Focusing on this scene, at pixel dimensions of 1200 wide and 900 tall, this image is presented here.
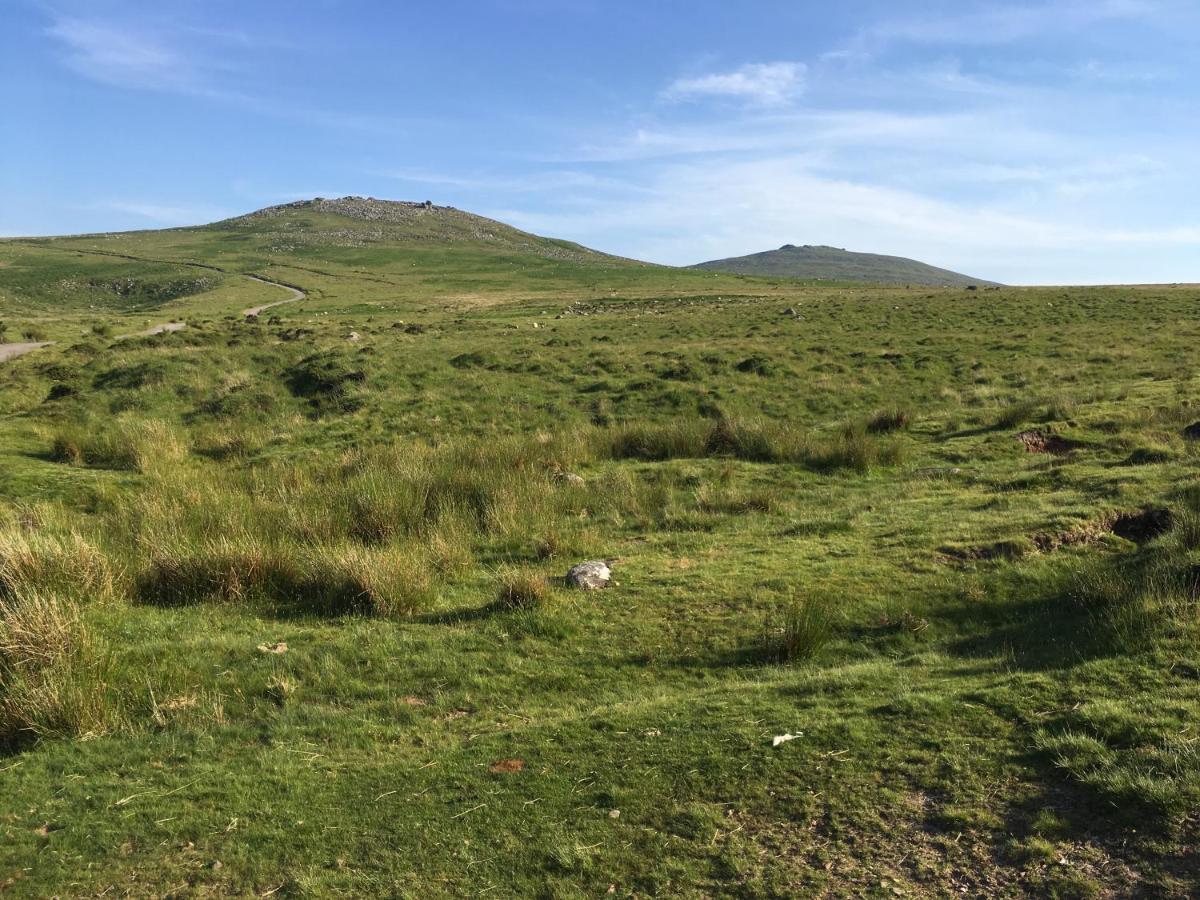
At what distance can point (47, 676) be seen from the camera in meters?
5.04


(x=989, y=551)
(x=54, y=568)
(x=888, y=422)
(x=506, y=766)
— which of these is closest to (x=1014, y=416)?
(x=888, y=422)

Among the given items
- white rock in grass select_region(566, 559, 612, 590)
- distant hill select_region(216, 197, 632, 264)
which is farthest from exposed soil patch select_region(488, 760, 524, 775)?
distant hill select_region(216, 197, 632, 264)

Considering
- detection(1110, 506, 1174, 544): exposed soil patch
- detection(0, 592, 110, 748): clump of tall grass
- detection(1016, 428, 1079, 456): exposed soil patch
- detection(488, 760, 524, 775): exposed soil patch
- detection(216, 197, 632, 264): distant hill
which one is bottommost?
detection(488, 760, 524, 775): exposed soil patch

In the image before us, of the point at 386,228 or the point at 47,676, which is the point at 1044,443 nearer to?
the point at 47,676

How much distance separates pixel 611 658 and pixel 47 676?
3931 mm

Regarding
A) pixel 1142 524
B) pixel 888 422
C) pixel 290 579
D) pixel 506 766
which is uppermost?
pixel 888 422

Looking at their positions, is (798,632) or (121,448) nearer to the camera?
(798,632)

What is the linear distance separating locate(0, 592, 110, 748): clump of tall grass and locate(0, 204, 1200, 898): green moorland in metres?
0.02

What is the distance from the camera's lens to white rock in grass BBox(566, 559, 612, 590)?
7.38 metres

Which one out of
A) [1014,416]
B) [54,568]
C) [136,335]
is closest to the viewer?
[54,568]

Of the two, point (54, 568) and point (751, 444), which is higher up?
point (751, 444)

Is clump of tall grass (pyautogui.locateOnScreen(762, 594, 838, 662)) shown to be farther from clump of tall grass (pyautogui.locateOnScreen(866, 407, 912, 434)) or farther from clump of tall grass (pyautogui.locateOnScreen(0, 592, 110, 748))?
clump of tall grass (pyautogui.locateOnScreen(866, 407, 912, 434))

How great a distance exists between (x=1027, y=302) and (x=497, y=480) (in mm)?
48729


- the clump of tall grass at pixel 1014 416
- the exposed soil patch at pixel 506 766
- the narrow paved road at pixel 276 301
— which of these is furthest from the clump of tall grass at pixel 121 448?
the narrow paved road at pixel 276 301
